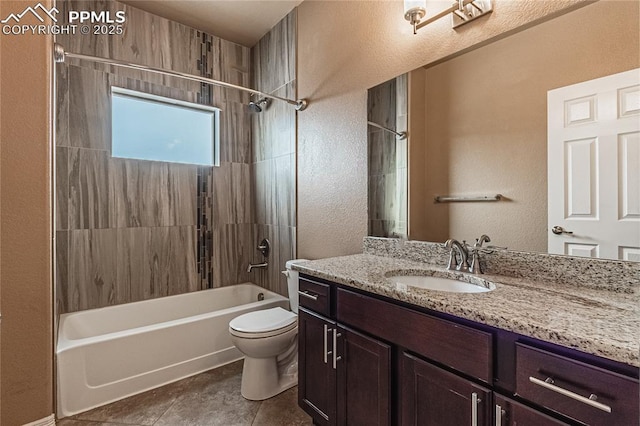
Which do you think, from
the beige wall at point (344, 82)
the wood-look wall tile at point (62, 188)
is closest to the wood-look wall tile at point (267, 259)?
the beige wall at point (344, 82)

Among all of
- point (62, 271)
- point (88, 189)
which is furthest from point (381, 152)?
point (62, 271)

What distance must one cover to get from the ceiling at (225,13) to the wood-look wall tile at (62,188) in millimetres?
1332

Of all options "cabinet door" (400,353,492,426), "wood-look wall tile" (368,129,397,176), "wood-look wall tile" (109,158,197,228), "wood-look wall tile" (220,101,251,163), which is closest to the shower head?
"wood-look wall tile" (220,101,251,163)

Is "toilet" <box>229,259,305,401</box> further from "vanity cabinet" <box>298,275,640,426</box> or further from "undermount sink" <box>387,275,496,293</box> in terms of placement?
"undermount sink" <box>387,275,496,293</box>

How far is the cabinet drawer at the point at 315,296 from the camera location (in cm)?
145

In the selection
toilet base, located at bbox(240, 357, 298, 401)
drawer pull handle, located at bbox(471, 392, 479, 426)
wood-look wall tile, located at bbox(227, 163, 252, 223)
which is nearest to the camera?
drawer pull handle, located at bbox(471, 392, 479, 426)

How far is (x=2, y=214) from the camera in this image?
1.50 m

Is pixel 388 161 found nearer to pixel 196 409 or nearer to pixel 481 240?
pixel 481 240

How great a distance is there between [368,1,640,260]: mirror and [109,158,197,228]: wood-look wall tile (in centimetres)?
184

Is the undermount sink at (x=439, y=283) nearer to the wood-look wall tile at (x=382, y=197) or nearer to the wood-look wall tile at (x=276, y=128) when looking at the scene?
the wood-look wall tile at (x=382, y=197)

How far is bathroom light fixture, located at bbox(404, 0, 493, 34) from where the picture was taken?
138 centimetres

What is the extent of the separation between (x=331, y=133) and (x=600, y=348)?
1.90 meters

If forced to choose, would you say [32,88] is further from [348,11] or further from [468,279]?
[468,279]

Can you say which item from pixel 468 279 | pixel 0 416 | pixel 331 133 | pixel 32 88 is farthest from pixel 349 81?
pixel 0 416
